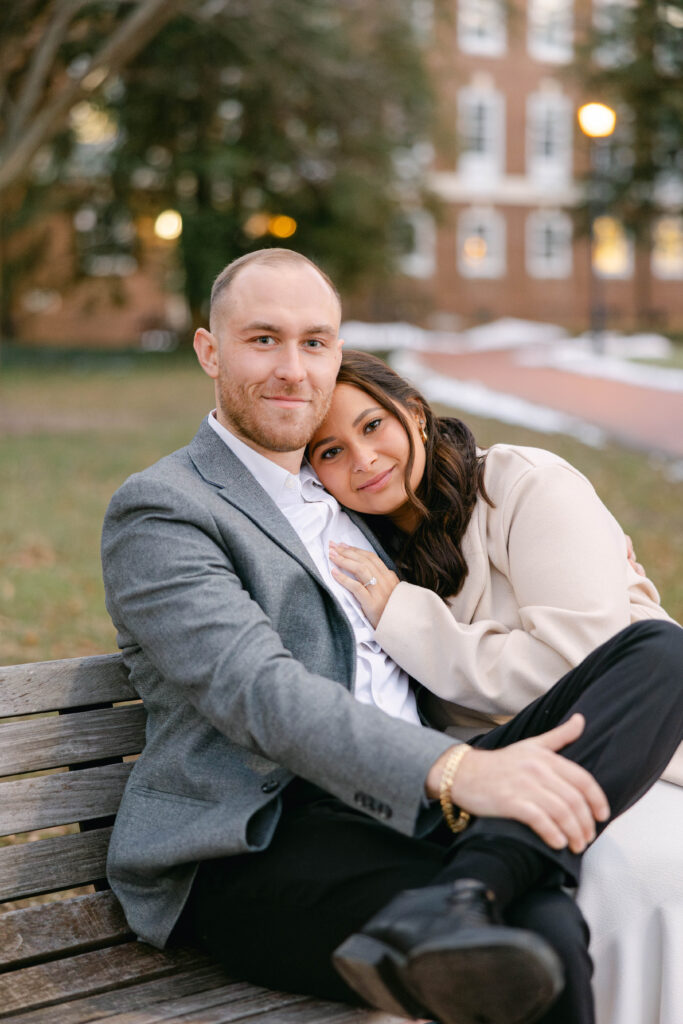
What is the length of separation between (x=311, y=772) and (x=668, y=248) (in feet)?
126

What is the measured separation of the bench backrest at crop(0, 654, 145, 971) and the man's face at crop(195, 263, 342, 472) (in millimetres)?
742

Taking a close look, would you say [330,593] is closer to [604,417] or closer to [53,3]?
[604,417]

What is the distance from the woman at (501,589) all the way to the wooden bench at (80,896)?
62 cm

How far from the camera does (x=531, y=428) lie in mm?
14641

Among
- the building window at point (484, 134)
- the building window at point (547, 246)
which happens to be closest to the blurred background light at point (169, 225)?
the building window at point (484, 134)

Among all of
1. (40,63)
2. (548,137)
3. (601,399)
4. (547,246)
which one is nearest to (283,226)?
(40,63)

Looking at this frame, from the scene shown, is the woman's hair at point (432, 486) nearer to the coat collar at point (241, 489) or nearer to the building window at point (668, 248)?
the coat collar at point (241, 489)

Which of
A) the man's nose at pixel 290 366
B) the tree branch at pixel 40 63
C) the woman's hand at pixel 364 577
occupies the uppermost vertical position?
the tree branch at pixel 40 63

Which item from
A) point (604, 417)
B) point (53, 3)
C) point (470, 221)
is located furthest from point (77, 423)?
point (470, 221)

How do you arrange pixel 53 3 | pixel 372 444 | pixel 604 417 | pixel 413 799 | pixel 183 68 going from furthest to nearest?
pixel 183 68, pixel 53 3, pixel 604 417, pixel 372 444, pixel 413 799

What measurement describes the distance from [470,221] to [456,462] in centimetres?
4761

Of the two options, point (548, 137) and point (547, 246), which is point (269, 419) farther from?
point (548, 137)

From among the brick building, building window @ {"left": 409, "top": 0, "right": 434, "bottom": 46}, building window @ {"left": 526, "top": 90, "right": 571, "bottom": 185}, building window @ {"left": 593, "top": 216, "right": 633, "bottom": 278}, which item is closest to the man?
building window @ {"left": 409, "top": 0, "right": 434, "bottom": 46}

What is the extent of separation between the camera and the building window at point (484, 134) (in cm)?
4825
